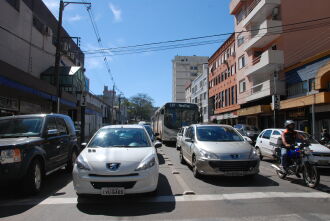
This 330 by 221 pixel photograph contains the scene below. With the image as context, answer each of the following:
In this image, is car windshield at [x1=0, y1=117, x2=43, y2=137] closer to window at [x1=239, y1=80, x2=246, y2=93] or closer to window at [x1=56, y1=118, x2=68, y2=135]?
window at [x1=56, y1=118, x2=68, y2=135]

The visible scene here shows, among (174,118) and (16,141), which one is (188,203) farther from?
(174,118)

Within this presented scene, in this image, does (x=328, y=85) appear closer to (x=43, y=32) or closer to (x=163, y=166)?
(x=163, y=166)

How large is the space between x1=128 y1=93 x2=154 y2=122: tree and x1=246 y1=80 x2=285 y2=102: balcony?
7861 cm

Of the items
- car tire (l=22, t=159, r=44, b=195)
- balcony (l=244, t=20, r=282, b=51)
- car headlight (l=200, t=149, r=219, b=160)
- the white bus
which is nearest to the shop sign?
the white bus

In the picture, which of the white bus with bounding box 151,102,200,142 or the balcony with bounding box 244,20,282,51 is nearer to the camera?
the white bus with bounding box 151,102,200,142

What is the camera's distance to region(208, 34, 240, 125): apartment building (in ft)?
122

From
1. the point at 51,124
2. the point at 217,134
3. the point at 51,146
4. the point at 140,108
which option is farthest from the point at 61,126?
the point at 140,108

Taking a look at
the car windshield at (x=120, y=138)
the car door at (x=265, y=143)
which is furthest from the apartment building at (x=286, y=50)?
the car windshield at (x=120, y=138)

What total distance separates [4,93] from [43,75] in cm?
904

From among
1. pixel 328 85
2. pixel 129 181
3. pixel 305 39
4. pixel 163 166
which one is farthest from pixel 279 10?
pixel 129 181

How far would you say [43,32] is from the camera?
24.8 meters

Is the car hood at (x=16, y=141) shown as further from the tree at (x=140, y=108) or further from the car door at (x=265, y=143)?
the tree at (x=140, y=108)

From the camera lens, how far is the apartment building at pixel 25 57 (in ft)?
48.0

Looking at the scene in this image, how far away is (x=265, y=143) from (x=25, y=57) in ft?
60.4
